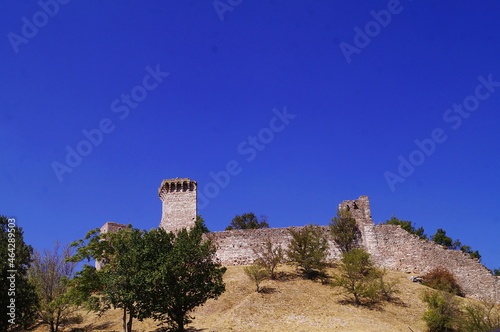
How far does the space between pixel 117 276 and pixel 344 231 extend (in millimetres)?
26230

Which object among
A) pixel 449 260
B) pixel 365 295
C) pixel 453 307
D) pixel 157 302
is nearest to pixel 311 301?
pixel 365 295

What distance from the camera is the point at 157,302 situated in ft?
89.2

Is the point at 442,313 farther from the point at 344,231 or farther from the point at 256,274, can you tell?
the point at 344,231

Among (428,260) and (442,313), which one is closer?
(442,313)

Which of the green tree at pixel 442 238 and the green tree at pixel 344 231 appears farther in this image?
the green tree at pixel 442 238

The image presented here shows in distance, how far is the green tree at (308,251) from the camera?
40875 millimetres

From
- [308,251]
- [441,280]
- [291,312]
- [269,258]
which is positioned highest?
[308,251]

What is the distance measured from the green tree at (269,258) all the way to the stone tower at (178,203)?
1414 cm

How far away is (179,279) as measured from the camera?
92.6 feet

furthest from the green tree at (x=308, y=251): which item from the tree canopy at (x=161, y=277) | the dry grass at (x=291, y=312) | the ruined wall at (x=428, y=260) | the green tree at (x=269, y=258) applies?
the tree canopy at (x=161, y=277)

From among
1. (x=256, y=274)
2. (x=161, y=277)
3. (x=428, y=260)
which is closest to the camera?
(x=161, y=277)

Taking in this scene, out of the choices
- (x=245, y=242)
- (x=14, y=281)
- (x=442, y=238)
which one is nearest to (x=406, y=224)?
(x=442, y=238)

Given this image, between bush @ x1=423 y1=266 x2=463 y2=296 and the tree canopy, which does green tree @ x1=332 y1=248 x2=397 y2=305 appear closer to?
bush @ x1=423 y1=266 x2=463 y2=296

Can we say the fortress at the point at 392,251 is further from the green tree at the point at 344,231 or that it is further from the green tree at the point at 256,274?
the green tree at the point at 256,274
